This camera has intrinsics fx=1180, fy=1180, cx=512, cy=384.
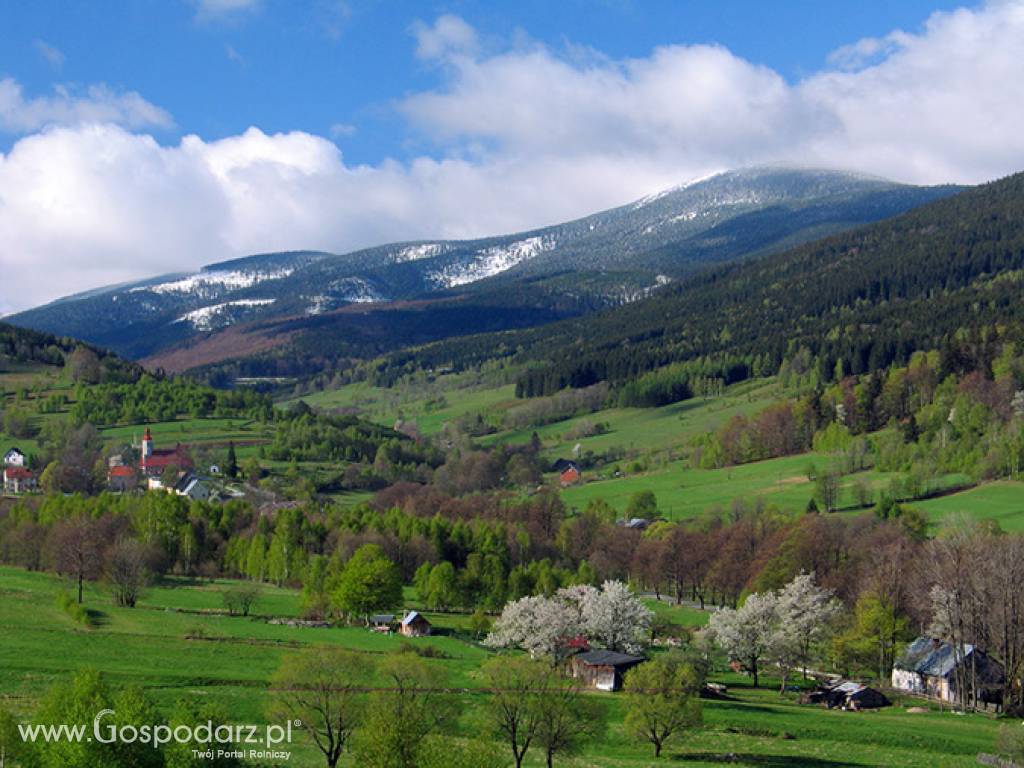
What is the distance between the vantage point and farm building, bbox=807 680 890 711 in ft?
223

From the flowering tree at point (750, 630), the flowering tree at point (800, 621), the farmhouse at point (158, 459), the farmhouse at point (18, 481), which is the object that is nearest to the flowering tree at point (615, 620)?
the flowering tree at point (750, 630)

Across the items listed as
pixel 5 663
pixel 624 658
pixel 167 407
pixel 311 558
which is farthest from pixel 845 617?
pixel 167 407

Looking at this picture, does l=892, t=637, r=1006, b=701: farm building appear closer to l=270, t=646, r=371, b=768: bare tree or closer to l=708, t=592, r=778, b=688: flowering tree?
l=708, t=592, r=778, b=688: flowering tree

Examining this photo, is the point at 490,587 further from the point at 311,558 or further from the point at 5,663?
the point at 5,663

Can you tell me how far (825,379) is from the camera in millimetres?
193125

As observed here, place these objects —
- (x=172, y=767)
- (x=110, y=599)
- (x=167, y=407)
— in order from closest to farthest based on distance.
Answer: (x=172, y=767) < (x=110, y=599) < (x=167, y=407)

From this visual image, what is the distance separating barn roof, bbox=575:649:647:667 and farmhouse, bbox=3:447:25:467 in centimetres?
10734

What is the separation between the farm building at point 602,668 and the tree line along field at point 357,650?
415 centimetres

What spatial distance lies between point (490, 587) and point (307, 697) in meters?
49.5

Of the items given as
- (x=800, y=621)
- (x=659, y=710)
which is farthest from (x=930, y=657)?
(x=659, y=710)

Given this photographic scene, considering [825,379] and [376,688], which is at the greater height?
[825,379]

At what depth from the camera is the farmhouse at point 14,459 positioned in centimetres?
15462

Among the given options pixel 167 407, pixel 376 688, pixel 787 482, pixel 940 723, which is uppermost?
pixel 167 407

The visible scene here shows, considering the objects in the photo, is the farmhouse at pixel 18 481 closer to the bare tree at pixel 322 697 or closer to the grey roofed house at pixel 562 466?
the grey roofed house at pixel 562 466
